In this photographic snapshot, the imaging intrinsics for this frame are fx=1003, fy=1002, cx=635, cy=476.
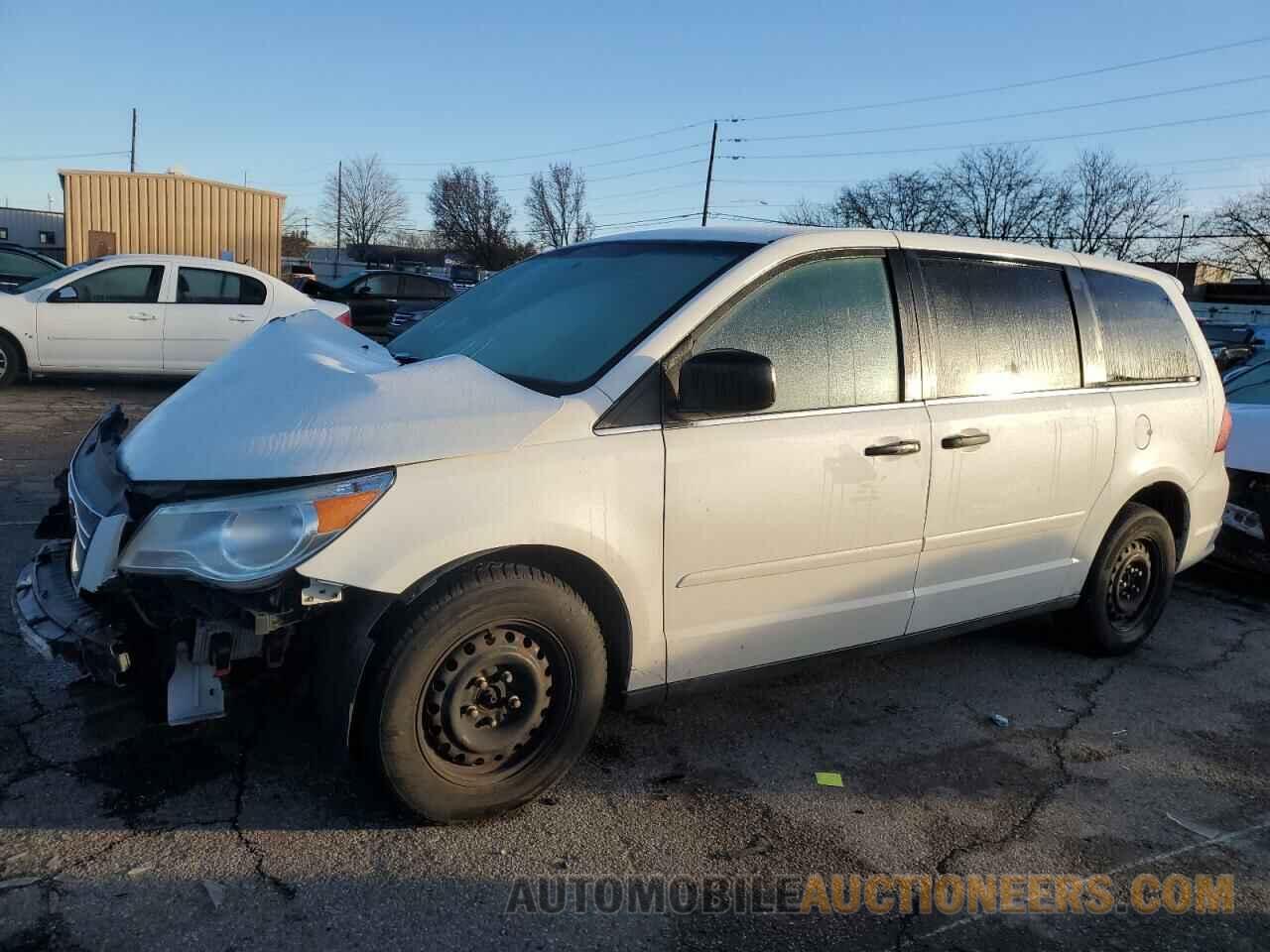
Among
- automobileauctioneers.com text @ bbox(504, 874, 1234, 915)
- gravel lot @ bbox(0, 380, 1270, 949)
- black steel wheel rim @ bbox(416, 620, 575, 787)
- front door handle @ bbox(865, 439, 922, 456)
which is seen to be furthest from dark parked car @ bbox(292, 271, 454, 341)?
automobileauctioneers.com text @ bbox(504, 874, 1234, 915)

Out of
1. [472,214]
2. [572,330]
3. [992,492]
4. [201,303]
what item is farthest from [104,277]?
[472,214]

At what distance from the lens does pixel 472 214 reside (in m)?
72.7

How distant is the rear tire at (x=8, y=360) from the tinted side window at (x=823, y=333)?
10.8 m

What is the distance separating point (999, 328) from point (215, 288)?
35.2 ft

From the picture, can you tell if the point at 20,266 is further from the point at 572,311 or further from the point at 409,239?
the point at 409,239

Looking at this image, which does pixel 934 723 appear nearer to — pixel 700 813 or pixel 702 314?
pixel 700 813

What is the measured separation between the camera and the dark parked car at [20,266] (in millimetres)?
14211

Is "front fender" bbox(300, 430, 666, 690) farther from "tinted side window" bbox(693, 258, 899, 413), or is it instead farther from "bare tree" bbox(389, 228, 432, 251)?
"bare tree" bbox(389, 228, 432, 251)

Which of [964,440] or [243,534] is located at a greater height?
[964,440]

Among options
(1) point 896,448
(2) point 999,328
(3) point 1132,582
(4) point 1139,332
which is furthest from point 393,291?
(1) point 896,448

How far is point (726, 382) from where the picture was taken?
3061 millimetres

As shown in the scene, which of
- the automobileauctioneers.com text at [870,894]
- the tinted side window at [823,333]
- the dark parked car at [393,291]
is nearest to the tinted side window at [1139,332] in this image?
the tinted side window at [823,333]

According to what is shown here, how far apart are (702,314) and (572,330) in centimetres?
48

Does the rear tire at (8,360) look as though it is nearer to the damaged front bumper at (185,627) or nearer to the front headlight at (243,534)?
the damaged front bumper at (185,627)
